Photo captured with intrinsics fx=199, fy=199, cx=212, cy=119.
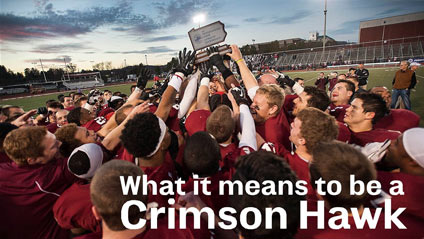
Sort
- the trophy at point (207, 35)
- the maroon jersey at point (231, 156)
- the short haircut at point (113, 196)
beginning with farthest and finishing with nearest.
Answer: the trophy at point (207, 35) → the maroon jersey at point (231, 156) → the short haircut at point (113, 196)

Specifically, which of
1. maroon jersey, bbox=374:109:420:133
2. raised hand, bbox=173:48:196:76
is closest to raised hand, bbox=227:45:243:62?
raised hand, bbox=173:48:196:76

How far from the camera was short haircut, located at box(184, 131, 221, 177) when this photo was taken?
5.80 feet

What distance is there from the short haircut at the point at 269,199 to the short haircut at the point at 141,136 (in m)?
0.96

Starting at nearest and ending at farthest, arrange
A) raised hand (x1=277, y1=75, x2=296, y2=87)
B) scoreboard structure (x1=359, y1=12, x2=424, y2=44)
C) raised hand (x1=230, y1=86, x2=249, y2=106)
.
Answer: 1. raised hand (x1=230, y1=86, x2=249, y2=106)
2. raised hand (x1=277, y1=75, x2=296, y2=87)
3. scoreboard structure (x1=359, y1=12, x2=424, y2=44)

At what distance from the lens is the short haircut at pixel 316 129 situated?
6.61 feet

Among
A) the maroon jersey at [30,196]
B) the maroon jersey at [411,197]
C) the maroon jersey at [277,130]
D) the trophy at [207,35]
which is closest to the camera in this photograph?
the maroon jersey at [411,197]

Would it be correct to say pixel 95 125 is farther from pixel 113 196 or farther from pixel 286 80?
pixel 286 80

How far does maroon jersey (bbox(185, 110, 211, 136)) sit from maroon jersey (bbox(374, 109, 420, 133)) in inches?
112

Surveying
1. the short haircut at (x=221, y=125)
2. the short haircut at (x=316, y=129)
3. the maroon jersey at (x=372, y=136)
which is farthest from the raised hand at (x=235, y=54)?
the maroon jersey at (x=372, y=136)

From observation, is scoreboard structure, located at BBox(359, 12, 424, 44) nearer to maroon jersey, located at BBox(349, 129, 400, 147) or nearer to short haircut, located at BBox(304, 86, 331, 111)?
short haircut, located at BBox(304, 86, 331, 111)

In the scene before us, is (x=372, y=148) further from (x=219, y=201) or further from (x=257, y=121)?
(x=219, y=201)

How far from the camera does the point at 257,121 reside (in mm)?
3285

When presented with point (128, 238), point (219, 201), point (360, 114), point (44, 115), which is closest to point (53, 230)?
point (128, 238)

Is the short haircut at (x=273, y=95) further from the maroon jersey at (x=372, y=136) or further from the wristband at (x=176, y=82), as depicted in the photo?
the wristband at (x=176, y=82)
